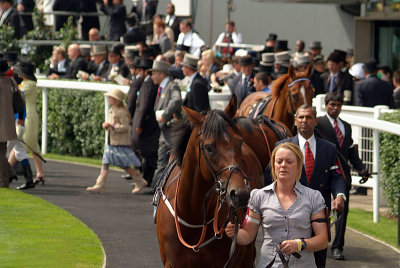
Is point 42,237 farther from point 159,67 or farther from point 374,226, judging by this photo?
point 374,226

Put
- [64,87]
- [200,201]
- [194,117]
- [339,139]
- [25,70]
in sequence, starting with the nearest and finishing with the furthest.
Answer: [194,117] → [200,201] → [339,139] → [25,70] → [64,87]

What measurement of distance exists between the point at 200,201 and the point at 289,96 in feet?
15.8

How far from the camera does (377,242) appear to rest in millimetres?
10336

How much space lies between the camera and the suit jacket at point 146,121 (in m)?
13.7

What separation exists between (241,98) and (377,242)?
4.86 metres

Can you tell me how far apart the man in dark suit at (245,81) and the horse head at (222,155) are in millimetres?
8465

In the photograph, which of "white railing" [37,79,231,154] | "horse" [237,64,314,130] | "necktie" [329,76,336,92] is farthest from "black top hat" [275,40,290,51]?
"horse" [237,64,314,130]

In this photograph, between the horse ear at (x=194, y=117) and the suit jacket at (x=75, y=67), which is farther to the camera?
the suit jacket at (x=75, y=67)

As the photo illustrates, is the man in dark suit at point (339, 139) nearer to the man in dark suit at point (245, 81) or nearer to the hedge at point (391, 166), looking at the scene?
the hedge at point (391, 166)

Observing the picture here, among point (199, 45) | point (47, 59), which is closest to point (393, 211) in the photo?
point (199, 45)

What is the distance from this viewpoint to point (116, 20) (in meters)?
23.8

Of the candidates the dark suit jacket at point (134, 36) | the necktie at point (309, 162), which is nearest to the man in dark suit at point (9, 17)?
the dark suit jacket at point (134, 36)

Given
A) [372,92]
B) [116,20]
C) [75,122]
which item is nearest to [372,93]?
[372,92]

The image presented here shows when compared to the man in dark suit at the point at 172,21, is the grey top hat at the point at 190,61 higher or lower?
lower
